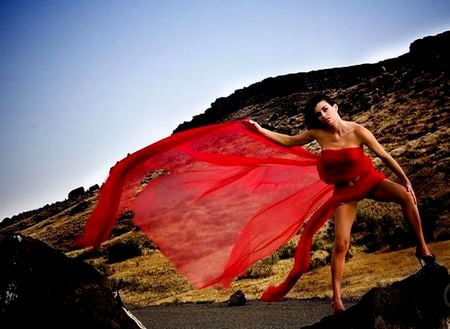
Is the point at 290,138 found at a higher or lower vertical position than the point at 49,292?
higher

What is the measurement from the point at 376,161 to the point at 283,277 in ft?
39.2

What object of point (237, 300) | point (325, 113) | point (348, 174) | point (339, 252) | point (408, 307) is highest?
point (325, 113)

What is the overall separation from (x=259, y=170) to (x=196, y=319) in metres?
5.18

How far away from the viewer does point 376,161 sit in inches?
907

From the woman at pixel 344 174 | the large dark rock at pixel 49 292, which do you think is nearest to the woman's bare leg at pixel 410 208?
the woman at pixel 344 174

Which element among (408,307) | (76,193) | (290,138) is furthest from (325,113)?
(76,193)

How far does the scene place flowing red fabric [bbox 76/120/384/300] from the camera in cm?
463

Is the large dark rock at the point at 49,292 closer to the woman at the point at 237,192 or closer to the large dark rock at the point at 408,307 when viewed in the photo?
the woman at the point at 237,192

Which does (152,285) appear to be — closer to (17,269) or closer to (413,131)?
(17,269)

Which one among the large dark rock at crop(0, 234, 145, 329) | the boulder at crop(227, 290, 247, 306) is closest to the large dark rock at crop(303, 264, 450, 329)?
the large dark rock at crop(0, 234, 145, 329)

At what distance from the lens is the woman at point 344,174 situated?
149 inches

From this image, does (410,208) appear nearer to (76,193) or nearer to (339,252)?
(339,252)

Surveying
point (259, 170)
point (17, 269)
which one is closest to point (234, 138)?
point (259, 170)

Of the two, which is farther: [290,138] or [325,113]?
[290,138]
